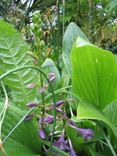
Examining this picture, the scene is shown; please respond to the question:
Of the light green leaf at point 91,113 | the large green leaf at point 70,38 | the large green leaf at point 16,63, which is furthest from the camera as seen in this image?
the large green leaf at point 70,38

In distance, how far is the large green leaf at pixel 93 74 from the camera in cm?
53

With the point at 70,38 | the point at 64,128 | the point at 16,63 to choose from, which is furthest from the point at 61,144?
the point at 70,38

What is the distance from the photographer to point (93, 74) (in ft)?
1.83

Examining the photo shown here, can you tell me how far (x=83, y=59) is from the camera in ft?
1.76

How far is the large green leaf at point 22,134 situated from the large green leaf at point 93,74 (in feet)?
0.28

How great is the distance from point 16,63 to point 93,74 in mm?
174

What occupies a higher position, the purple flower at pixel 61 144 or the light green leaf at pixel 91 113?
the light green leaf at pixel 91 113

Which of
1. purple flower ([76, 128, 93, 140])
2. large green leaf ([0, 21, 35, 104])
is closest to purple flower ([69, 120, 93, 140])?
purple flower ([76, 128, 93, 140])

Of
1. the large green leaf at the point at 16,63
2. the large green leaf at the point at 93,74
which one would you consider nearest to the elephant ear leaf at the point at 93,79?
the large green leaf at the point at 93,74

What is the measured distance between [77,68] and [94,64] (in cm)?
2

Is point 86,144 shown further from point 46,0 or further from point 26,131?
point 46,0

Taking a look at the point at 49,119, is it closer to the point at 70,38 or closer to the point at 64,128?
the point at 64,128

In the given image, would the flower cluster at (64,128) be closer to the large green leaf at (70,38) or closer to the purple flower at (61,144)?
the purple flower at (61,144)

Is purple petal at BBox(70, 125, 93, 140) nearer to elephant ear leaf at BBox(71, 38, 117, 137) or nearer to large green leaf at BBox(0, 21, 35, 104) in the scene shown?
elephant ear leaf at BBox(71, 38, 117, 137)
